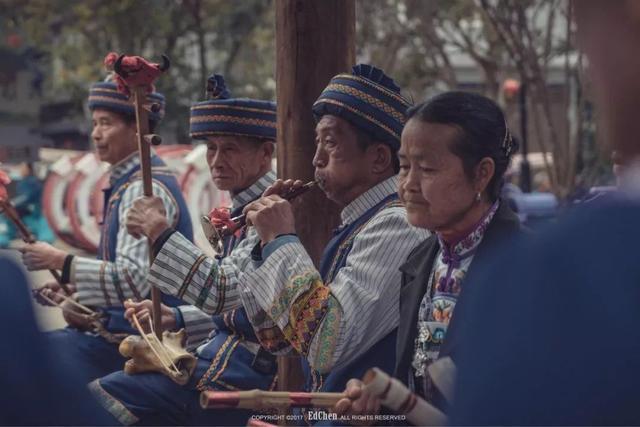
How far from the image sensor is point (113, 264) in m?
5.18

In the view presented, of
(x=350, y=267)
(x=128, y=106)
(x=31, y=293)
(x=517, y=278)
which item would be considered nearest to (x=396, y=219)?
(x=350, y=267)

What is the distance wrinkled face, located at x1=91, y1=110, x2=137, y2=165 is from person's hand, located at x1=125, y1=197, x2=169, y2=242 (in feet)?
4.83

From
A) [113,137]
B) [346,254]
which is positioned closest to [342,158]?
[346,254]

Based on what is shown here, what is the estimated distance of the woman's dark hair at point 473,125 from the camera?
3029 millimetres

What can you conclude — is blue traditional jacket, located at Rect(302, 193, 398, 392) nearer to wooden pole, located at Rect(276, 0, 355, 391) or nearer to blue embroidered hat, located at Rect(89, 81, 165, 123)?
wooden pole, located at Rect(276, 0, 355, 391)

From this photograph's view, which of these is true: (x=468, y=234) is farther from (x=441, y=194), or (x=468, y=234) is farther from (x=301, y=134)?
(x=301, y=134)

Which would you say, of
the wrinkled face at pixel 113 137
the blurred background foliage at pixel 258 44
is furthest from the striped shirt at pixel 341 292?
the blurred background foliage at pixel 258 44

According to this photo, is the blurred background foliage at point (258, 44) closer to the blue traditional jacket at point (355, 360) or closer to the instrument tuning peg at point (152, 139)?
the instrument tuning peg at point (152, 139)

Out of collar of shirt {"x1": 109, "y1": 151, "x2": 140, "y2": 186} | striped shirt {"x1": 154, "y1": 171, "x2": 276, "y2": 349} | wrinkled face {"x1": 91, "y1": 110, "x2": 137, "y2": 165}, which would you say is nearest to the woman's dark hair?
striped shirt {"x1": 154, "y1": 171, "x2": 276, "y2": 349}

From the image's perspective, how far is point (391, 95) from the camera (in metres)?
3.66

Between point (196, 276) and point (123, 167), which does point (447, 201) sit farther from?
point (123, 167)

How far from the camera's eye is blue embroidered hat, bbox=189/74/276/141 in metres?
4.56

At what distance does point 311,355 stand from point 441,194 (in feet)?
2.05

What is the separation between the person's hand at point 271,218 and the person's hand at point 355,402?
75 cm
